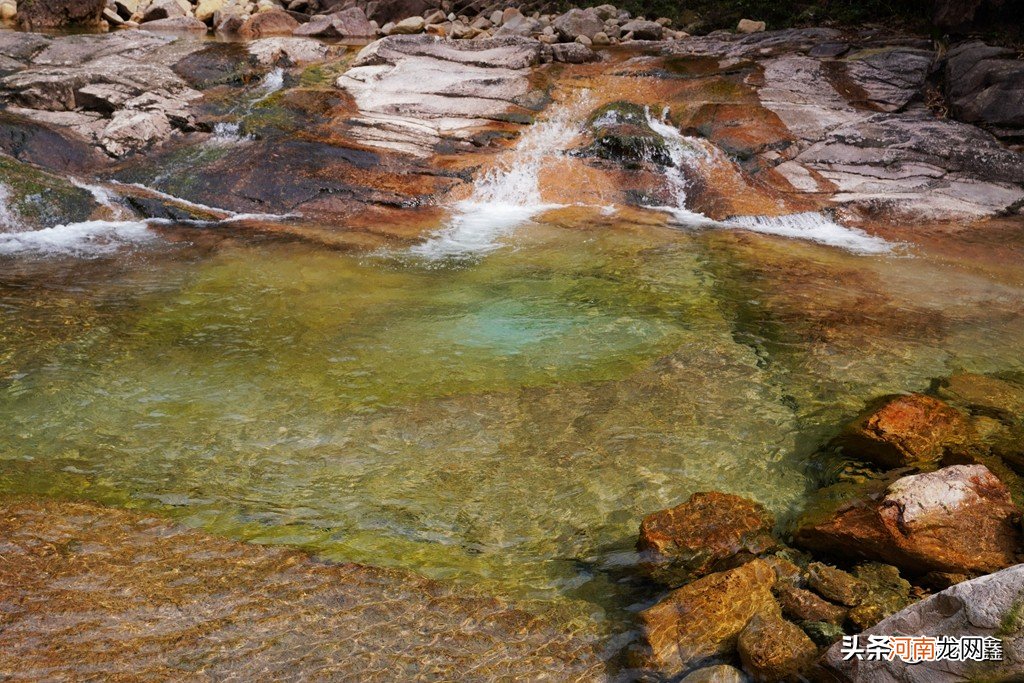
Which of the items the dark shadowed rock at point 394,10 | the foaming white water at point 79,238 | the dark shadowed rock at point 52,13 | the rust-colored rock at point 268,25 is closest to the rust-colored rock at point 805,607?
the foaming white water at point 79,238

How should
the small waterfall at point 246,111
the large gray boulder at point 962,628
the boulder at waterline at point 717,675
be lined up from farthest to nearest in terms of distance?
the small waterfall at point 246,111, the boulder at waterline at point 717,675, the large gray boulder at point 962,628

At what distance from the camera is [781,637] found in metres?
3.12

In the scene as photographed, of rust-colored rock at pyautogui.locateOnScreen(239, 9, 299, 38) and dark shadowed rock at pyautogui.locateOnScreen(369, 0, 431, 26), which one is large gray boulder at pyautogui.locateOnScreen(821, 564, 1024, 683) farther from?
dark shadowed rock at pyautogui.locateOnScreen(369, 0, 431, 26)

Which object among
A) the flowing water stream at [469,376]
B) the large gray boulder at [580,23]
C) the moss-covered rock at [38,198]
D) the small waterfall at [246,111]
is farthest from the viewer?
the large gray boulder at [580,23]

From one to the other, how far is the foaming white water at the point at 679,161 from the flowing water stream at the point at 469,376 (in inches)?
51.7

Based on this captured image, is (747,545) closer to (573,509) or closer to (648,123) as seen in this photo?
(573,509)

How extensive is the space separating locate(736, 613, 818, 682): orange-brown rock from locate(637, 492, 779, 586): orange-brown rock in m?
0.45

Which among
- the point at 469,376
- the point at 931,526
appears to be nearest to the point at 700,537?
the point at 931,526

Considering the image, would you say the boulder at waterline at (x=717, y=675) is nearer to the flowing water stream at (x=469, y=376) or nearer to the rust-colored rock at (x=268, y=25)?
the flowing water stream at (x=469, y=376)

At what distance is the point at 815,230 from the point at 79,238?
868 cm

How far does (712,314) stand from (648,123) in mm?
5940

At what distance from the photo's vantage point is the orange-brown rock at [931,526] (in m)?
3.48

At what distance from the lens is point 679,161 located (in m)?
11.0

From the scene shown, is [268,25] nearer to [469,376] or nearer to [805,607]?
[469,376]
